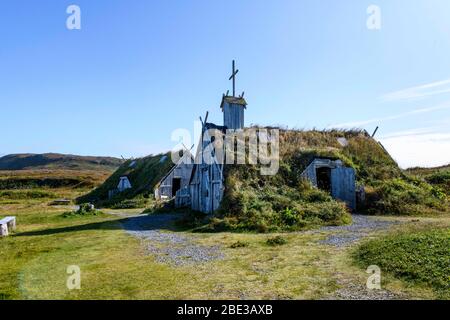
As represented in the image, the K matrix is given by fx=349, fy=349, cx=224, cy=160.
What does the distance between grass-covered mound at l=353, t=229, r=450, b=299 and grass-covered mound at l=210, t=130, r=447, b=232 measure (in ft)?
22.2

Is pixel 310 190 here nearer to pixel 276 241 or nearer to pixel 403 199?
pixel 403 199

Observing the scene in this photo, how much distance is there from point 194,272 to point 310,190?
48.8 ft

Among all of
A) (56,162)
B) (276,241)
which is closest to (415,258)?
(276,241)

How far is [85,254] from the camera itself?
1303 centimetres

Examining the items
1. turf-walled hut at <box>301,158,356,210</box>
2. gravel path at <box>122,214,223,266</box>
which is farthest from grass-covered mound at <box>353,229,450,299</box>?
turf-walled hut at <box>301,158,356,210</box>

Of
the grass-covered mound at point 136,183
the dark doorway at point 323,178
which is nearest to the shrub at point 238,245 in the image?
the dark doorway at point 323,178

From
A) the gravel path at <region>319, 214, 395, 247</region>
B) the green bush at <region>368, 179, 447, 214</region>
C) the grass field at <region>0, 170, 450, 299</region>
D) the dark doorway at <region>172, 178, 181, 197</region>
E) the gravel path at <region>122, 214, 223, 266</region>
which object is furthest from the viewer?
the dark doorway at <region>172, 178, 181, 197</region>

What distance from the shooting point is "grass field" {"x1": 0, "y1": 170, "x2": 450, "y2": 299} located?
8.20 meters

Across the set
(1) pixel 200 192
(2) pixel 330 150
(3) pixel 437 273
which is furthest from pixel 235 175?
(3) pixel 437 273

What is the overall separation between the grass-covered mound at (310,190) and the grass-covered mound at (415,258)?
6.78m

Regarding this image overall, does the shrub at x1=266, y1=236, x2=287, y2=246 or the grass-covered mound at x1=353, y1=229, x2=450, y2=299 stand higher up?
the grass-covered mound at x1=353, y1=229, x2=450, y2=299

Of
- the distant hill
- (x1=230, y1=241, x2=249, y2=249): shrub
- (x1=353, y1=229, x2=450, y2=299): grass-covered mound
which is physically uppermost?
the distant hill

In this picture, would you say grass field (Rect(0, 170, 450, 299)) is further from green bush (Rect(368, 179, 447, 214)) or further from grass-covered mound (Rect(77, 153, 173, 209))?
grass-covered mound (Rect(77, 153, 173, 209))
